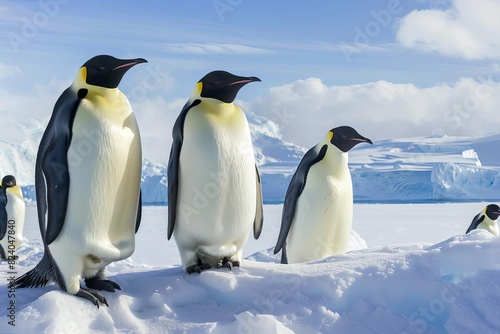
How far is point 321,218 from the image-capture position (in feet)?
14.5

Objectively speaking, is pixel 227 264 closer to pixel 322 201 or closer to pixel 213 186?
pixel 213 186

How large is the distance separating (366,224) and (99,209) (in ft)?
34.9

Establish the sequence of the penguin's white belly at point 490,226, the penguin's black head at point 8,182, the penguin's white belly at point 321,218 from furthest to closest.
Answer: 1. the penguin's black head at point 8,182
2. the penguin's white belly at point 490,226
3. the penguin's white belly at point 321,218

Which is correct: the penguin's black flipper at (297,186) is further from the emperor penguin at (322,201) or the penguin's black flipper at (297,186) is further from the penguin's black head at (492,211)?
the penguin's black head at (492,211)

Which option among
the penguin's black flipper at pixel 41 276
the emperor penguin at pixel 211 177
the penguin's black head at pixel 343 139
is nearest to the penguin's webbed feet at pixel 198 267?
the emperor penguin at pixel 211 177

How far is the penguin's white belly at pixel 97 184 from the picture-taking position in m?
2.64

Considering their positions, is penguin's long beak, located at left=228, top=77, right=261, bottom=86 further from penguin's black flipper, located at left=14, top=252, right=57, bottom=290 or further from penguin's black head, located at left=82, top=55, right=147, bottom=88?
penguin's black flipper, located at left=14, top=252, right=57, bottom=290

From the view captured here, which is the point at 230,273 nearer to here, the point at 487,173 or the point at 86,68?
the point at 86,68

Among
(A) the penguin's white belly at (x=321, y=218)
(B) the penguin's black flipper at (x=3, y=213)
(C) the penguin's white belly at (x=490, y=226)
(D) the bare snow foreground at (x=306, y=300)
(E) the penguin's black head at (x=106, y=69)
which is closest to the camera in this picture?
(D) the bare snow foreground at (x=306, y=300)

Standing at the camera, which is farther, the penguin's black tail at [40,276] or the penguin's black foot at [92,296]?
the penguin's black tail at [40,276]

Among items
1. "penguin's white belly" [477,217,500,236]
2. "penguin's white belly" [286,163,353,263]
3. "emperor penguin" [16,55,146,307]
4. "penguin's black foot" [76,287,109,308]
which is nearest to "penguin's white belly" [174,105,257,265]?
"emperor penguin" [16,55,146,307]

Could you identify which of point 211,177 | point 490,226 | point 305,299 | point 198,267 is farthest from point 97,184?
point 490,226

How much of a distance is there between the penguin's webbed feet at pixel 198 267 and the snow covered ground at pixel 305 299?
0.18ft

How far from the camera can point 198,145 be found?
9.70 ft
